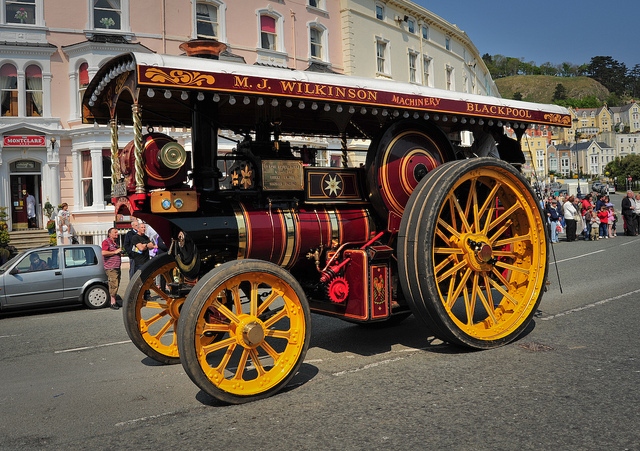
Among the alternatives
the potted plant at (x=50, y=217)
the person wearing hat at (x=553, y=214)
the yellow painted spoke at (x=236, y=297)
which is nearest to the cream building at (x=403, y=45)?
the person wearing hat at (x=553, y=214)

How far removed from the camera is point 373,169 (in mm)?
6086

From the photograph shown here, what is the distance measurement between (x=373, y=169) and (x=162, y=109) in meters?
2.24

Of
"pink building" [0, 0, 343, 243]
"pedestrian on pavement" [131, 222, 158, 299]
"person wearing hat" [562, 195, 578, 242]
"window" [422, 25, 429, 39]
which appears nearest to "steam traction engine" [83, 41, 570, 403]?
"pedestrian on pavement" [131, 222, 158, 299]

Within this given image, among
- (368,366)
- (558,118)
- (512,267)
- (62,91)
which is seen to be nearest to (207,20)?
(62,91)

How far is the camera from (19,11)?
22.0 meters

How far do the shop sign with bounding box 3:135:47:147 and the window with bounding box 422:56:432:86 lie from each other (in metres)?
21.2

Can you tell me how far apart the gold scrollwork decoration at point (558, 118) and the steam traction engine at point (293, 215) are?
0.25 m

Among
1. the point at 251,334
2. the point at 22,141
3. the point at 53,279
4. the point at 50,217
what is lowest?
the point at 53,279

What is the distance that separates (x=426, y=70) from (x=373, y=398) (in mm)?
33661

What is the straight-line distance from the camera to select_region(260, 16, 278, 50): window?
26.3 m

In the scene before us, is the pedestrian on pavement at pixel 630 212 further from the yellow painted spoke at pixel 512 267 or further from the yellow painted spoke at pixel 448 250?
the yellow painted spoke at pixel 448 250

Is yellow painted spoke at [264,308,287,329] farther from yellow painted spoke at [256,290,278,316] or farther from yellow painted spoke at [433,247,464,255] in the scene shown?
yellow painted spoke at [433,247,464,255]

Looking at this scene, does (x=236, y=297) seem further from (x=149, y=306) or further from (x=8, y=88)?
(x=8, y=88)

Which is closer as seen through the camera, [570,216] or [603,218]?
[570,216]
